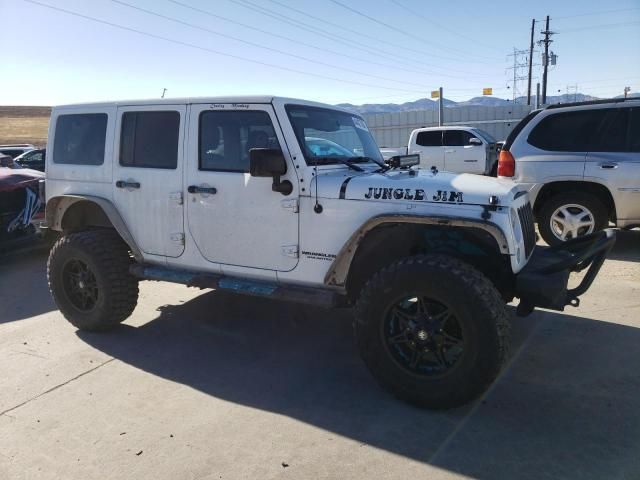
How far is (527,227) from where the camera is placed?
366 cm

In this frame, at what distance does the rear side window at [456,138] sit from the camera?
15.1 metres

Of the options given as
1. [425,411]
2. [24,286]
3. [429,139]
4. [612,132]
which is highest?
[429,139]

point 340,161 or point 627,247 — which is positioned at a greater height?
point 340,161

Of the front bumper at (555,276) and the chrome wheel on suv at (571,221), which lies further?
the chrome wheel on suv at (571,221)

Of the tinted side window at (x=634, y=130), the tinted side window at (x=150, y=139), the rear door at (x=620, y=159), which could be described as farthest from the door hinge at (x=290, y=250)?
the tinted side window at (x=634, y=130)

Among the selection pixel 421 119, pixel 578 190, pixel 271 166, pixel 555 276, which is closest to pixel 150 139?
pixel 271 166

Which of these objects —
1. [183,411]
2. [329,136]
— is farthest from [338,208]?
[183,411]

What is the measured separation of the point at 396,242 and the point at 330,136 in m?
1.07

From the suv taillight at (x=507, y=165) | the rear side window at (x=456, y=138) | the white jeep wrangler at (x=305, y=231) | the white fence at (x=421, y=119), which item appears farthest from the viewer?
the white fence at (x=421, y=119)

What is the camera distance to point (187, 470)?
272 cm

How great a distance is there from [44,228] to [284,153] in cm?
290

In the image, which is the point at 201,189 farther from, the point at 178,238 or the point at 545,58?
the point at 545,58

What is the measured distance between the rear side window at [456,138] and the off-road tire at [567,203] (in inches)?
331

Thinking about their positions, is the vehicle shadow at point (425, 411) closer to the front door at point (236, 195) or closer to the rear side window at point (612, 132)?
the front door at point (236, 195)
